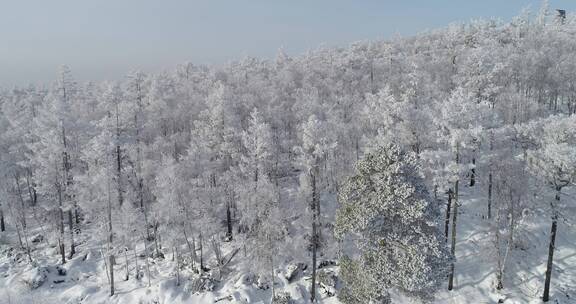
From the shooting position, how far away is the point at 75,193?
3666 centimetres

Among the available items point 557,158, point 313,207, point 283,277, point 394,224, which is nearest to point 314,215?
point 313,207

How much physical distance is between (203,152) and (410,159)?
78.2 ft

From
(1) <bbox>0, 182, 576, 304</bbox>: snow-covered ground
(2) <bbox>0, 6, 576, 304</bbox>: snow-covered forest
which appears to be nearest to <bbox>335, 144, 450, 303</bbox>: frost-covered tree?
(2) <bbox>0, 6, 576, 304</bbox>: snow-covered forest

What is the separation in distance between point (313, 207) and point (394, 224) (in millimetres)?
10469

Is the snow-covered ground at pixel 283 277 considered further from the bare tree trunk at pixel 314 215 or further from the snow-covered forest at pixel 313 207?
the bare tree trunk at pixel 314 215

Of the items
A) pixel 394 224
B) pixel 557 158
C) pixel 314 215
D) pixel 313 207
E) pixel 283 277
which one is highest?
pixel 557 158

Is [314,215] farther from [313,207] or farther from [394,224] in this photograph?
[394,224]

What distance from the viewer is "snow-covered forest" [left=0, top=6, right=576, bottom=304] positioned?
66.5ft

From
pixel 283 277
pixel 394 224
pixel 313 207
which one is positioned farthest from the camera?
pixel 283 277

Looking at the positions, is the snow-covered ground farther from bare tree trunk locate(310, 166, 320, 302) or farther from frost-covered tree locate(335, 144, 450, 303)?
frost-covered tree locate(335, 144, 450, 303)

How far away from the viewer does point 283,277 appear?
3347 cm

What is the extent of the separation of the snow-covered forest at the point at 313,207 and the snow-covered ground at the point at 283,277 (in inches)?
5.6

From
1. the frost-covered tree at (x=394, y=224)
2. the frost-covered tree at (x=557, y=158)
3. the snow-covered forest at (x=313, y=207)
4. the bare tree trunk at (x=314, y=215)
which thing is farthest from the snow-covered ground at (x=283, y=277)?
the frost-covered tree at (x=394, y=224)

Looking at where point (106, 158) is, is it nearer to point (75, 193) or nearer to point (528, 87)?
point (75, 193)
